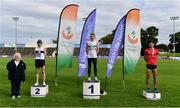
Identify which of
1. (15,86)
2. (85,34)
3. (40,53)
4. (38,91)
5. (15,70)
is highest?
(85,34)

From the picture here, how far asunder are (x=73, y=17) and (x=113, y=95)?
4.19 metres

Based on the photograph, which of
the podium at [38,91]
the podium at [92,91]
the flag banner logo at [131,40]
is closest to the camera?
the podium at [92,91]

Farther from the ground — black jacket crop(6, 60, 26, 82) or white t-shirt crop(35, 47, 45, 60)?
white t-shirt crop(35, 47, 45, 60)

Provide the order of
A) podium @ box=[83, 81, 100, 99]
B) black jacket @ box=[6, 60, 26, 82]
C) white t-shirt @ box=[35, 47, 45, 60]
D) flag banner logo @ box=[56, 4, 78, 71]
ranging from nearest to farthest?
black jacket @ box=[6, 60, 26, 82] < podium @ box=[83, 81, 100, 99] < white t-shirt @ box=[35, 47, 45, 60] < flag banner logo @ box=[56, 4, 78, 71]

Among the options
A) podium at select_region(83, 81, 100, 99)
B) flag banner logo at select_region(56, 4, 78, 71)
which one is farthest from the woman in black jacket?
flag banner logo at select_region(56, 4, 78, 71)

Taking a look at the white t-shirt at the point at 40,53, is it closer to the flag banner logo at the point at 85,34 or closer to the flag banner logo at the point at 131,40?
the flag banner logo at the point at 85,34

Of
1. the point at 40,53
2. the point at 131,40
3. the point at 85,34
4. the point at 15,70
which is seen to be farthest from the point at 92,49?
the point at 15,70

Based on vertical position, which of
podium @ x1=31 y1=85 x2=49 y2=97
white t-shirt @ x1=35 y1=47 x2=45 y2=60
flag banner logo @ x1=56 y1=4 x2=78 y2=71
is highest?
flag banner logo @ x1=56 y1=4 x2=78 y2=71

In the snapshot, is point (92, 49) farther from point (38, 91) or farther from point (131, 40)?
point (131, 40)

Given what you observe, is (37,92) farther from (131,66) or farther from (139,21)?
(139,21)

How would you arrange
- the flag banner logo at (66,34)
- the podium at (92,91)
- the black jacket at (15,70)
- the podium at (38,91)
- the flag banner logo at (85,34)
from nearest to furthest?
the black jacket at (15,70) → the podium at (92,91) → the podium at (38,91) → the flag banner logo at (85,34) → the flag banner logo at (66,34)

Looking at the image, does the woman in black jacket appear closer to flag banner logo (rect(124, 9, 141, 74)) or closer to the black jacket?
the black jacket

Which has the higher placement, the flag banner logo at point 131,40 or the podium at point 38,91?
the flag banner logo at point 131,40

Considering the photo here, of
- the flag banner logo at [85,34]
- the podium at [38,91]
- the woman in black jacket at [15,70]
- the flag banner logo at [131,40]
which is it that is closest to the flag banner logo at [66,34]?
the flag banner logo at [85,34]
